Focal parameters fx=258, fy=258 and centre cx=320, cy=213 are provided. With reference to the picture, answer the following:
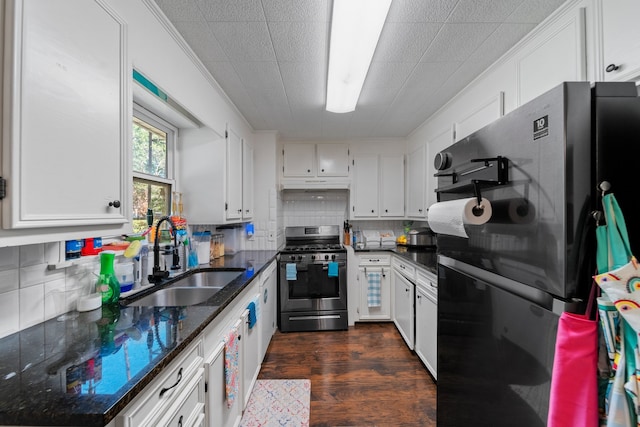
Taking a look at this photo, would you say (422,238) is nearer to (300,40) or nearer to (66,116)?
(300,40)

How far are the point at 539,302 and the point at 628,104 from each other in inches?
21.8

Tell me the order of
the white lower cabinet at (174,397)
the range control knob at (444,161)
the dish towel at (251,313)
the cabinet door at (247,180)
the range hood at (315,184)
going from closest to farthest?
the white lower cabinet at (174,397), the range control knob at (444,161), the dish towel at (251,313), the cabinet door at (247,180), the range hood at (315,184)

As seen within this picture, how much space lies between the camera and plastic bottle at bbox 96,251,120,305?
1192mm

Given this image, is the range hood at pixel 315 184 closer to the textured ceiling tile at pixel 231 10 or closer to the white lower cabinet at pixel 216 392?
the textured ceiling tile at pixel 231 10

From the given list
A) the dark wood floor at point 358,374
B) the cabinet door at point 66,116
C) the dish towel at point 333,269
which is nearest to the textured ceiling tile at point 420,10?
the cabinet door at point 66,116

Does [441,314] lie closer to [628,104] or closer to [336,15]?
[628,104]

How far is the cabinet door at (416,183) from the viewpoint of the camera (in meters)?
2.92

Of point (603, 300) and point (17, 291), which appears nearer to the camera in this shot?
point (603, 300)

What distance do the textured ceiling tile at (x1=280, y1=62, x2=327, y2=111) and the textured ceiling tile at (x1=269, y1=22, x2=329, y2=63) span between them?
0.27ft

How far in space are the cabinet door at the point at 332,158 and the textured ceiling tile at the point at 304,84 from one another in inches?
41.7

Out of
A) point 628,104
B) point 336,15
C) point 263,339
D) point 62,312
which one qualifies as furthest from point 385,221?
point 62,312

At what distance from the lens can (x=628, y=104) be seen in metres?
0.65

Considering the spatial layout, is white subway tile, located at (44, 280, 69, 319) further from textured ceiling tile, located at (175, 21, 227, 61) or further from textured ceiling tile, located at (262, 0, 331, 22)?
textured ceiling tile, located at (262, 0, 331, 22)

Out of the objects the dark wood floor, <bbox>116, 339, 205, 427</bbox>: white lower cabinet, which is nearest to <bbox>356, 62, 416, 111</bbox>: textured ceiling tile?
<bbox>116, 339, 205, 427</bbox>: white lower cabinet
